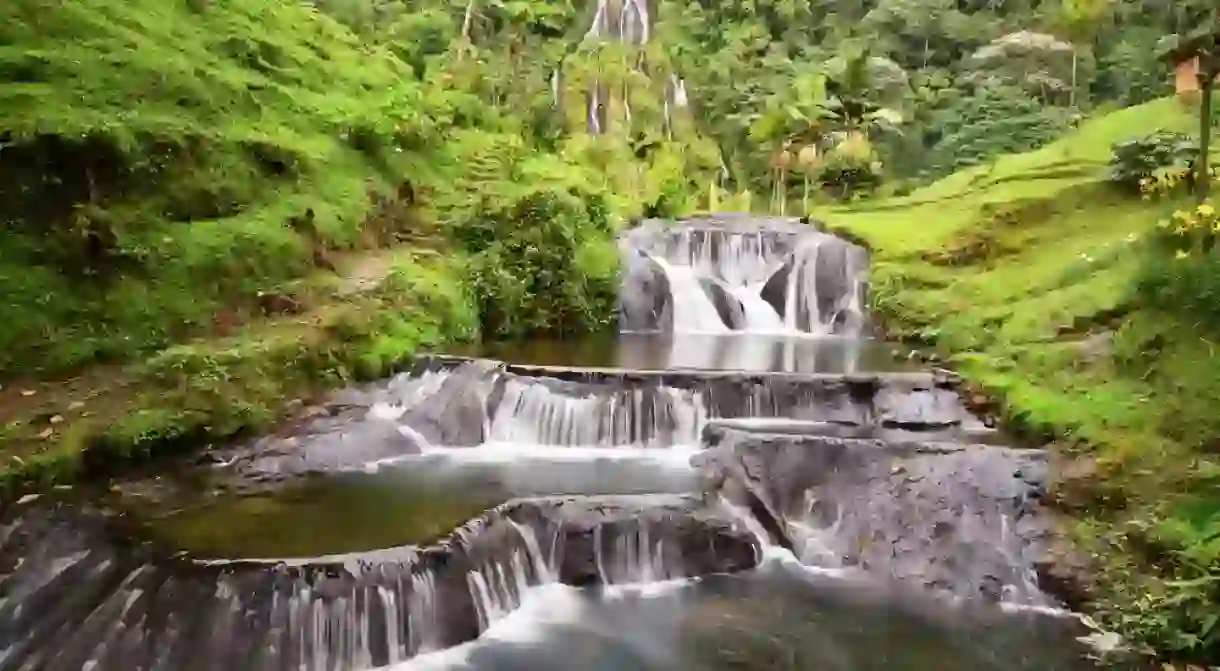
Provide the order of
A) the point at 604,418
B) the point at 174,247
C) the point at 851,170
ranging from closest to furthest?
the point at 604,418 → the point at 174,247 → the point at 851,170

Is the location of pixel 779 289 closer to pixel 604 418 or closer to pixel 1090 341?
pixel 1090 341

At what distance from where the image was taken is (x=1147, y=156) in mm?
15891

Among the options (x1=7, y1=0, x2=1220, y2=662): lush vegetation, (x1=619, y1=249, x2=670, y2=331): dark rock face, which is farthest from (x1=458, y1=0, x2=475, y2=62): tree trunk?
(x1=619, y1=249, x2=670, y2=331): dark rock face

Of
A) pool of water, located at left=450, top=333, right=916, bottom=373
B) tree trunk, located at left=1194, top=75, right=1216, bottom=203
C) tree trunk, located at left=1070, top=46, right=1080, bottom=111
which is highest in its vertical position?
tree trunk, located at left=1070, top=46, right=1080, bottom=111

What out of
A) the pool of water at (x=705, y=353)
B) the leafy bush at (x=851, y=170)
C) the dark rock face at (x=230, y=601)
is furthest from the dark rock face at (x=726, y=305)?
the dark rock face at (x=230, y=601)

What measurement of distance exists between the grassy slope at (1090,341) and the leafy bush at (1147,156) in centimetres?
31

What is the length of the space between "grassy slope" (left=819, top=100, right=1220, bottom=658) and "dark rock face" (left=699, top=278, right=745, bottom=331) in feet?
8.11

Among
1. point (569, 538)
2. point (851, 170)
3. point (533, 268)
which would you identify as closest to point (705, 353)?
point (533, 268)

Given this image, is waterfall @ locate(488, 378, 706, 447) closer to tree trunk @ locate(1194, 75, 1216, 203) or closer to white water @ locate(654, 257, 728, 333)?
white water @ locate(654, 257, 728, 333)

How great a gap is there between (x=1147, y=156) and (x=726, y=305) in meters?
7.51

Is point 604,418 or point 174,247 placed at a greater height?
point 174,247

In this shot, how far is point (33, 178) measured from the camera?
391 inches

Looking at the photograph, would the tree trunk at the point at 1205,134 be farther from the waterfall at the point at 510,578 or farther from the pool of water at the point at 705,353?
the waterfall at the point at 510,578

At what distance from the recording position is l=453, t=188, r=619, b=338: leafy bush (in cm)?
1383
